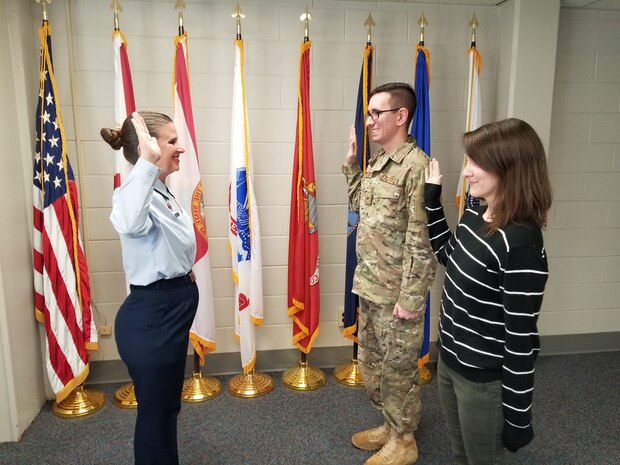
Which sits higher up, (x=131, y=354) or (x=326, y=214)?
(x=326, y=214)

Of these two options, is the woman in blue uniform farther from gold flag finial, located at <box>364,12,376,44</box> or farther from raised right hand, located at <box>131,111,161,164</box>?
gold flag finial, located at <box>364,12,376,44</box>

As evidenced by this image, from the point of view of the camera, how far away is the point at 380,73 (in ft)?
10.1

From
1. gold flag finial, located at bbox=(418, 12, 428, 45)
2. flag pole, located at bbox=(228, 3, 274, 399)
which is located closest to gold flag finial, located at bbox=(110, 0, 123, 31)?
flag pole, located at bbox=(228, 3, 274, 399)

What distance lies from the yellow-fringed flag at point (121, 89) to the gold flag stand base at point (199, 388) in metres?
1.27

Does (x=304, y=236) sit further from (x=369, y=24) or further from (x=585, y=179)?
(x=585, y=179)

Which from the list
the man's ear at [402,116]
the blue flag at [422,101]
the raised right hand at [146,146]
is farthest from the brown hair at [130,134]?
the blue flag at [422,101]

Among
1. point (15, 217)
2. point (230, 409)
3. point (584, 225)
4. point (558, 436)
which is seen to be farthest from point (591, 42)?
point (15, 217)

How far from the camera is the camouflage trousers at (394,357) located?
2.19 m

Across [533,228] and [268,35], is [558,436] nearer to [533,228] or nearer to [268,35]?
[533,228]

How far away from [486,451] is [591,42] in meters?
2.90

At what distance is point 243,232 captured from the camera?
2.88 meters

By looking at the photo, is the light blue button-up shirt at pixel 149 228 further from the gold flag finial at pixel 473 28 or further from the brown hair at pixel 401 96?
the gold flag finial at pixel 473 28

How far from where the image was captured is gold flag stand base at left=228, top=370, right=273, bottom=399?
2.96m

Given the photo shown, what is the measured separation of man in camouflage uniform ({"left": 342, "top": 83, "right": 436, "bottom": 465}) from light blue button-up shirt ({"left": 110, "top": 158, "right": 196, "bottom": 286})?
85 centimetres
